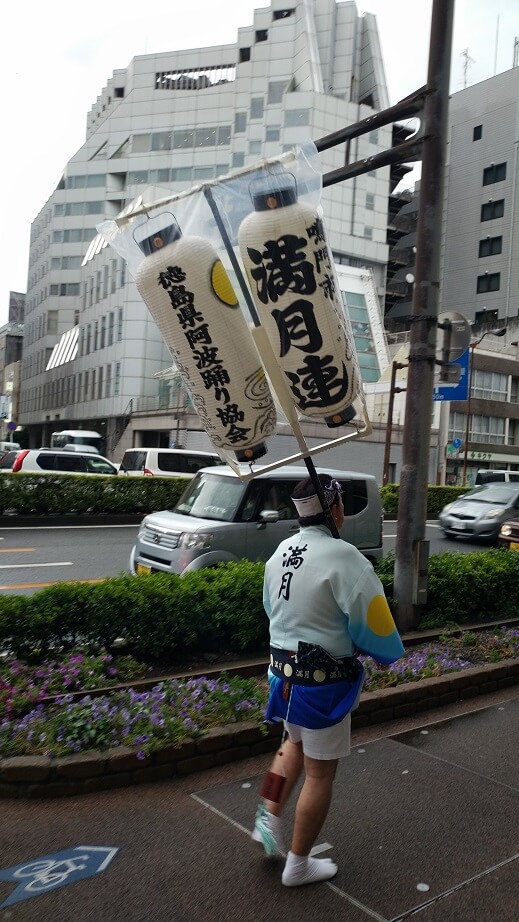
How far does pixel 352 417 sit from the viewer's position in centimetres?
367

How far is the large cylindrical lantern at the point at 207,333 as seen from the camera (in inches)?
137

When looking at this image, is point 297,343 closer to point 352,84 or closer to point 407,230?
point 352,84

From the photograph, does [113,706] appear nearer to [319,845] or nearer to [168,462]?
[319,845]

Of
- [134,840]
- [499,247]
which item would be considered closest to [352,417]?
[134,840]

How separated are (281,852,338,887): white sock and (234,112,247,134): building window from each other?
65213 mm

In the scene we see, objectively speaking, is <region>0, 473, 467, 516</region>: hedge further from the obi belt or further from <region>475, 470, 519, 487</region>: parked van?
<region>475, 470, 519, 487</region>: parked van

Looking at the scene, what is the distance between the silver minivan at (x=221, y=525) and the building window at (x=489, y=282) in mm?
60006

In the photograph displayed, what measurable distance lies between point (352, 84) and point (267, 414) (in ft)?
226

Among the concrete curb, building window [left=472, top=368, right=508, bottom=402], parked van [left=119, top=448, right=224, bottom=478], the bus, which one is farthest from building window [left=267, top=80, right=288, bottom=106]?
the concrete curb

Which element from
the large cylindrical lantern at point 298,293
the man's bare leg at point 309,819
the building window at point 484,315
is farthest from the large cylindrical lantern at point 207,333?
the building window at point 484,315

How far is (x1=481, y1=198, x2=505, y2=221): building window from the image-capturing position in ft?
216

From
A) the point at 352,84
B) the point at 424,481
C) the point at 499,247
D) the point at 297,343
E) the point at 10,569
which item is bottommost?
the point at 10,569

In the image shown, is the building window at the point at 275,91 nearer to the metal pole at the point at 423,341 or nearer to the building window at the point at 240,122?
the building window at the point at 240,122

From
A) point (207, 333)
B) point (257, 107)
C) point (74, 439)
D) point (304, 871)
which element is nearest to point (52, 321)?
point (257, 107)
